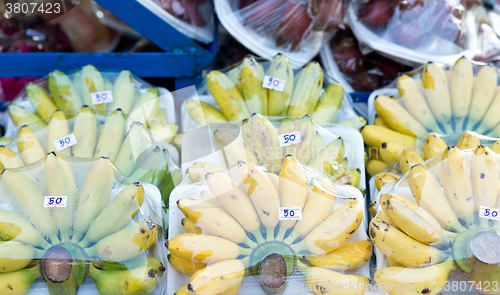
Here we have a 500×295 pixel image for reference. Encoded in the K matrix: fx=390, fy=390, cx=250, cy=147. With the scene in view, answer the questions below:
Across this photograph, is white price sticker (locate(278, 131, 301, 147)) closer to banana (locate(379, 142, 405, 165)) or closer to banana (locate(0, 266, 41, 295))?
banana (locate(379, 142, 405, 165))

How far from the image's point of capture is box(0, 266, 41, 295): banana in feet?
2.88

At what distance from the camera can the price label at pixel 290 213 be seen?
0.93 m

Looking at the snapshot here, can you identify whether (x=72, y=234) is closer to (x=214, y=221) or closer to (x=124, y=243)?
(x=124, y=243)

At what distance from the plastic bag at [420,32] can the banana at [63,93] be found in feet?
4.11

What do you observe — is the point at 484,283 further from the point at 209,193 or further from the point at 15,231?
the point at 15,231

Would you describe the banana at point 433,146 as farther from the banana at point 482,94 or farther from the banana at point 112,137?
the banana at point 112,137

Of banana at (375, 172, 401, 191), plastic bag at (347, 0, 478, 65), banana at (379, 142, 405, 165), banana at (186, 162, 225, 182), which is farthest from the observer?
plastic bag at (347, 0, 478, 65)

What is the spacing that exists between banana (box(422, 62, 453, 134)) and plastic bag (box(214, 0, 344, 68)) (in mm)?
506

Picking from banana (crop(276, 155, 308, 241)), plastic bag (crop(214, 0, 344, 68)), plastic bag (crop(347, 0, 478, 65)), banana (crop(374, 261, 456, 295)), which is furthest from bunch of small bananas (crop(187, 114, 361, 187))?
plastic bag (crop(347, 0, 478, 65))

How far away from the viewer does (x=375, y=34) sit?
1772 millimetres

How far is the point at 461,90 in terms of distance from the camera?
1.44 meters

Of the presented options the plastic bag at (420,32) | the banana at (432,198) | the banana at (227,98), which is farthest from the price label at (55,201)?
the plastic bag at (420,32)

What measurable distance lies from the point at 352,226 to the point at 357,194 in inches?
7.9

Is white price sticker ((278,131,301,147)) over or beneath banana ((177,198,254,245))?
beneath
